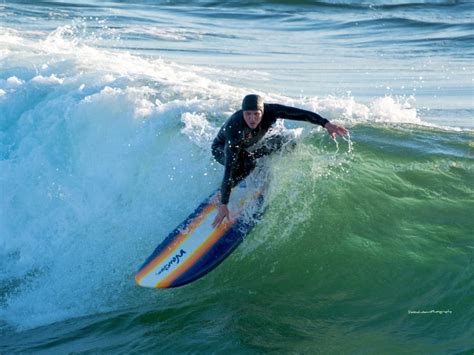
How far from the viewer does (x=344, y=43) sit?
24047mm

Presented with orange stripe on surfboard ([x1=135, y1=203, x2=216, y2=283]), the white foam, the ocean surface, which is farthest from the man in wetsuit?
the white foam

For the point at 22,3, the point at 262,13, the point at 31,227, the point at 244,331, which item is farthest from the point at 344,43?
the point at 244,331

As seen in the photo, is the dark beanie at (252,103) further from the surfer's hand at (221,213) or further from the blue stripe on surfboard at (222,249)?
the blue stripe on surfboard at (222,249)

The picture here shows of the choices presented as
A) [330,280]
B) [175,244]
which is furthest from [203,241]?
[330,280]

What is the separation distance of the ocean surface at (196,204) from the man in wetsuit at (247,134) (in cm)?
36

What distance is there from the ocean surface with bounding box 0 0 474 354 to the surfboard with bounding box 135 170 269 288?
165mm

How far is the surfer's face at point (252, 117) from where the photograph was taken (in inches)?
300

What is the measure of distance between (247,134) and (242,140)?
9 centimetres

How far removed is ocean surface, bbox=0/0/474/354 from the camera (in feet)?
24.4

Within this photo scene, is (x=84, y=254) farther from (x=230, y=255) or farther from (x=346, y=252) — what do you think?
(x=346, y=252)

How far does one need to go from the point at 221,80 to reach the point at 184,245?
752cm

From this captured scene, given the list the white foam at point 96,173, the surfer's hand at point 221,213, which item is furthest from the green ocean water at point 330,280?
the surfer's hand at point 221,213

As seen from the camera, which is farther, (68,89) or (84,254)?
(68,89)

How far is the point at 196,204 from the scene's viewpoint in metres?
9.32
